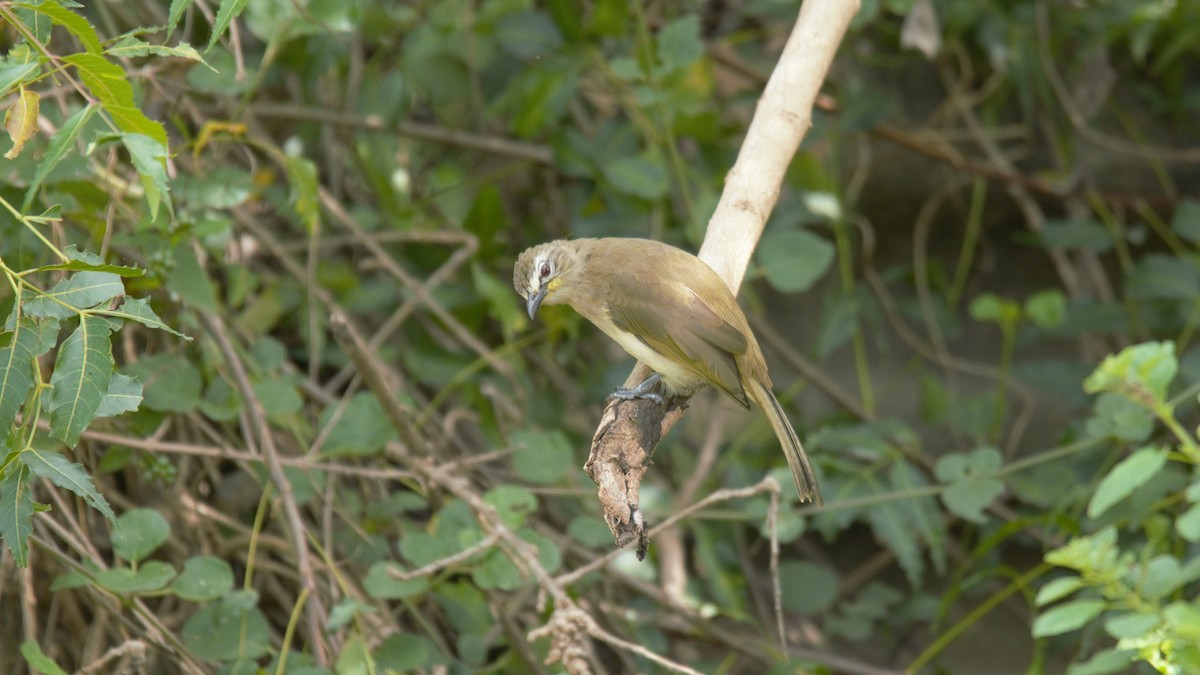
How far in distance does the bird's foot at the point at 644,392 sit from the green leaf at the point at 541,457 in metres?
0.54

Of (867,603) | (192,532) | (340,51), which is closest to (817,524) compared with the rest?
(867,603)

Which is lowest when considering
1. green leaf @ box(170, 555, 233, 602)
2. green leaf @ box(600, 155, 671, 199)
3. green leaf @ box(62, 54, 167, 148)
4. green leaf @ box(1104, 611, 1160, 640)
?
green leaf @ box(170, 555, 233, 602)

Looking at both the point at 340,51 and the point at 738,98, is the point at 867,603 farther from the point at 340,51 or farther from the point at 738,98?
the point at 340,51

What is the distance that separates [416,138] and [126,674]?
2648 mm

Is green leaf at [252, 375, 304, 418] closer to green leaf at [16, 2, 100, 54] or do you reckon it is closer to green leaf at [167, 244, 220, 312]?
green leaf at [167, 244, 220, 312]

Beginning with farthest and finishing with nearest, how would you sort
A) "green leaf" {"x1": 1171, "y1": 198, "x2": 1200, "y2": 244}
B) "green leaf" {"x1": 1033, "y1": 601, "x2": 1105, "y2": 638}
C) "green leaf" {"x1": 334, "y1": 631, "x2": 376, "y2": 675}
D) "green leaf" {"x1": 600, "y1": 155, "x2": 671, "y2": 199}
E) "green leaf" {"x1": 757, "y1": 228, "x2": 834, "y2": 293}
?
"green leaf" {"x1": 1171, "y1": 198, "x2": 1200, "y2": 244} → "green leaf" {"x1": 600, "y1": 155, "x2": 671, "y2": 199} → "green leaf" {"x1": 757, "y1": 228, "x2": 834, "y2": 293} → "green leaf" {"x1": 334, "y1": 631, "x2": 376, "y2": 675} → "green leaf" {"x1": 1033, "y1": 601, "x2": 1105, "y2": 638}

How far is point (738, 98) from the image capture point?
16.3ft

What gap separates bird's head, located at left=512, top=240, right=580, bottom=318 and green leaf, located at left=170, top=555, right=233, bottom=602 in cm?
116

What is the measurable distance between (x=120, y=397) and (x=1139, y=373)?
1809mm

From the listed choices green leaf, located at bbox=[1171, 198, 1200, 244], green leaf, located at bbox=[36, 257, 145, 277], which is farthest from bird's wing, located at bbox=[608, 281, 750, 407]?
green leaf, located at bbox=[1171, 198, 1200, 244]

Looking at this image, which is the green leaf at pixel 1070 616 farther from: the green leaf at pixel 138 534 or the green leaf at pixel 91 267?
the green leaf at pixel 138 534

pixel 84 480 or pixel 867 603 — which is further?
pixel 867 603

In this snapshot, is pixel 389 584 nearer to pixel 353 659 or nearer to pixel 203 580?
pixel 353 659

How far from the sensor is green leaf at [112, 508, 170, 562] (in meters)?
2.88
